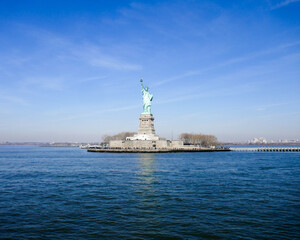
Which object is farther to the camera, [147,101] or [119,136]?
[119,136]

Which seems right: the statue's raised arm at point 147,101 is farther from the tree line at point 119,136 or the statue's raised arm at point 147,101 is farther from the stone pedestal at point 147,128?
the tree line at point 119,136

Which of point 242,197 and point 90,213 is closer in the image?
point 90,213

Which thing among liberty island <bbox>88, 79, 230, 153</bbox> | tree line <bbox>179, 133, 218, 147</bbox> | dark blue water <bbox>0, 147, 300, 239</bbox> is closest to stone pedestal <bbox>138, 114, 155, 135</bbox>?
liberty island <bbox>88, 79, 230, 153</bbox>

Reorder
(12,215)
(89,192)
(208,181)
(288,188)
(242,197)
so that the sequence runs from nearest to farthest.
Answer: (12,215) → (242,197) → (89,192) → (288,188) → (208,181)

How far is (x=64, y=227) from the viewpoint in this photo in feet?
37.2

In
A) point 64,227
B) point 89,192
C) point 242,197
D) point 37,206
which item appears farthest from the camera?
point 89,192

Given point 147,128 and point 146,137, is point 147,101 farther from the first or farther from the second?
point 146,137

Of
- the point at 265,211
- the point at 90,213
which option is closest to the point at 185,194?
the point at 265,211

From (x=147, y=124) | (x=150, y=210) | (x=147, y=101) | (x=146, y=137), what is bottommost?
(x=150, y=210)

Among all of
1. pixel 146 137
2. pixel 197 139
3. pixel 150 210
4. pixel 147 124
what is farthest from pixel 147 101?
pixel 150 210

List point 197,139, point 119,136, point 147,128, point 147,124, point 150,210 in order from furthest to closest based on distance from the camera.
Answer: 1. point 119,136
2. point 197,139
3. point 147,128
4. point 147,124
5. point 150,210

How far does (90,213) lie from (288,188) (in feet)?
45.7

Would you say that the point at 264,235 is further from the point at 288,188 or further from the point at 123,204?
the point at 288,188

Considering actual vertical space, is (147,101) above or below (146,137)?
above
